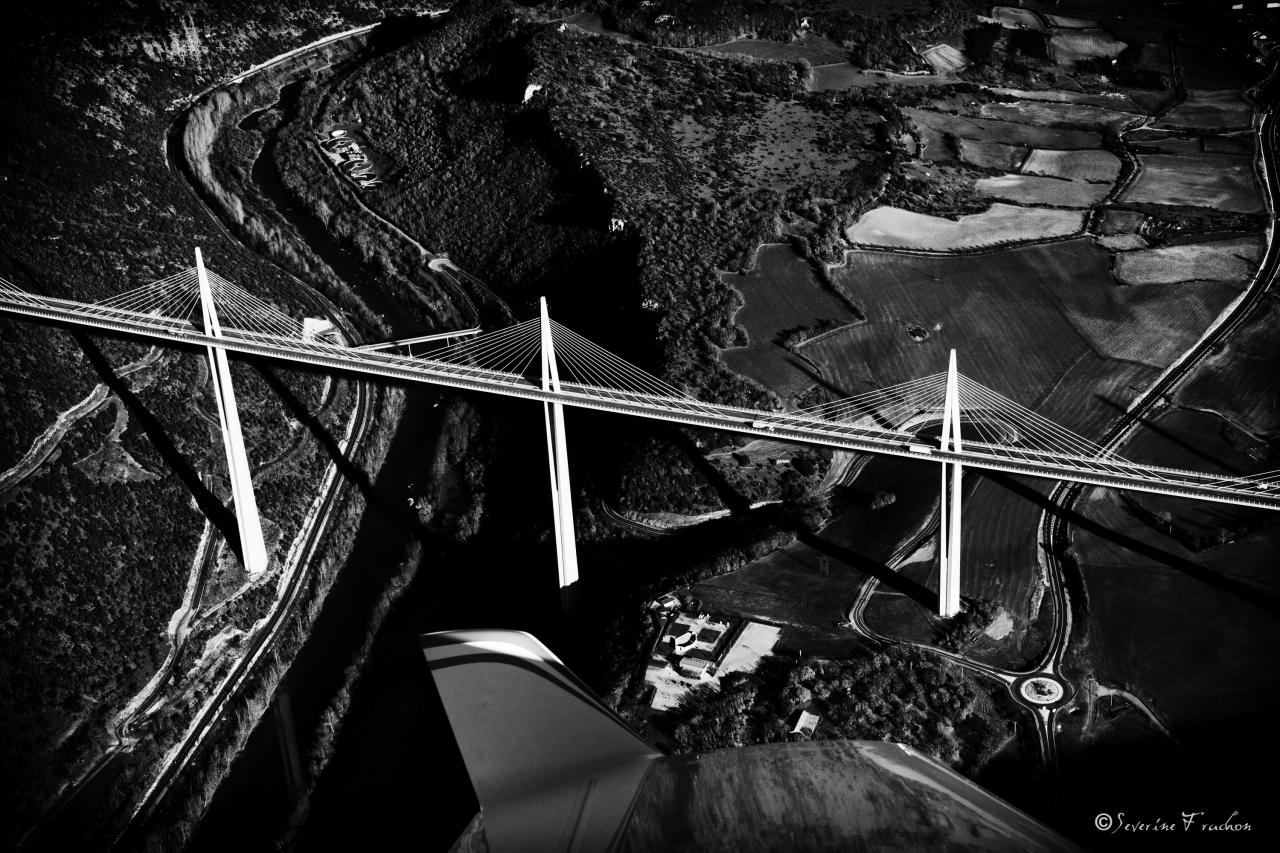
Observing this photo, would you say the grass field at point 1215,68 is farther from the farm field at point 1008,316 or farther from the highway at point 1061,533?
the farm field at point 1008,316

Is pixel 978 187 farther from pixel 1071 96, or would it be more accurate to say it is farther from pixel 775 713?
pixel 775 713

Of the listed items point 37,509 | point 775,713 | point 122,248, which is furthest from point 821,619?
point 122,248

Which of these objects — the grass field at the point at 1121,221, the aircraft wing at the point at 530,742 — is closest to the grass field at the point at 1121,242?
the grass field at the point at 1121,221

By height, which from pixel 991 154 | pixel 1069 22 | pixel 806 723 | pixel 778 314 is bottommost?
pixel 806 723

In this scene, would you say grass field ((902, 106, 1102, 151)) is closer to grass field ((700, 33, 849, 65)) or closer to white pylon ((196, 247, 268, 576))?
grass field ((700, 33, 849, 65))

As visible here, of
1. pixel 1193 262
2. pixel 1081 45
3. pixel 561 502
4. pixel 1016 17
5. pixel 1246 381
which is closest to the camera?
pixel 561 502

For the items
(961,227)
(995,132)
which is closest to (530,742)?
(961,227)

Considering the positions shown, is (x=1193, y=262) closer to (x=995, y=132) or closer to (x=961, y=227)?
(x=961, y=227)

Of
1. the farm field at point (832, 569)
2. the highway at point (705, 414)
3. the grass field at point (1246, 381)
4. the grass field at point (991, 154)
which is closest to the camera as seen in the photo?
the highway at point (705, 414)
